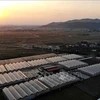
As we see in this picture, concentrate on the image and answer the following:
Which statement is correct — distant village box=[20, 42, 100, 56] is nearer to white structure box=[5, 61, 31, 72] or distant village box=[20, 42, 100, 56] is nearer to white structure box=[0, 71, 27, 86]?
white structure box=[5, 61, 31, 72]

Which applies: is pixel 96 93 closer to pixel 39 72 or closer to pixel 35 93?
pixel 35 93

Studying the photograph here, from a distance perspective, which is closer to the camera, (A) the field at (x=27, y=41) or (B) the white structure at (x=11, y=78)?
(B) the white structure at (x=11, y=78)

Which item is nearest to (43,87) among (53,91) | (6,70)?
(53,91)

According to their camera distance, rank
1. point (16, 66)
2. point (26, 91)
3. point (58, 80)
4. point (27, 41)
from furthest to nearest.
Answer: point (27, 41)
point (16, 66)
point (58, 80)
point (26, 91)

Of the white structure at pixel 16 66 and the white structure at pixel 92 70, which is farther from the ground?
the white structure at pixel 16 66

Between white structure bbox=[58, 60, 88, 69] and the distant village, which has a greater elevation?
the distant village

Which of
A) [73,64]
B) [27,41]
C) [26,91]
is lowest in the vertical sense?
[26,91]

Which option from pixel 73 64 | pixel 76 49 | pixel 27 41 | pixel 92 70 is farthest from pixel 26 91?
pixel 27 41

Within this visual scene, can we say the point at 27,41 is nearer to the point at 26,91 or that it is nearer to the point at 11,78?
the point at 11,78

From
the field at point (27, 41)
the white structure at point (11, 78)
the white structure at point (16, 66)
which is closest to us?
the white structure at point (11, 78)

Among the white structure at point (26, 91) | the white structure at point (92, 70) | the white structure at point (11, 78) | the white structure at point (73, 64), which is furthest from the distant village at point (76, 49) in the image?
the white structure at point (26, 91)

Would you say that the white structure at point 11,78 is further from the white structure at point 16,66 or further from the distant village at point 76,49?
the distant village at point 76,49

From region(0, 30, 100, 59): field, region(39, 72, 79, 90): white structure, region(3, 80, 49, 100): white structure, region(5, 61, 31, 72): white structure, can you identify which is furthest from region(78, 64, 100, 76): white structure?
region(0, 30, 100, 59): field
